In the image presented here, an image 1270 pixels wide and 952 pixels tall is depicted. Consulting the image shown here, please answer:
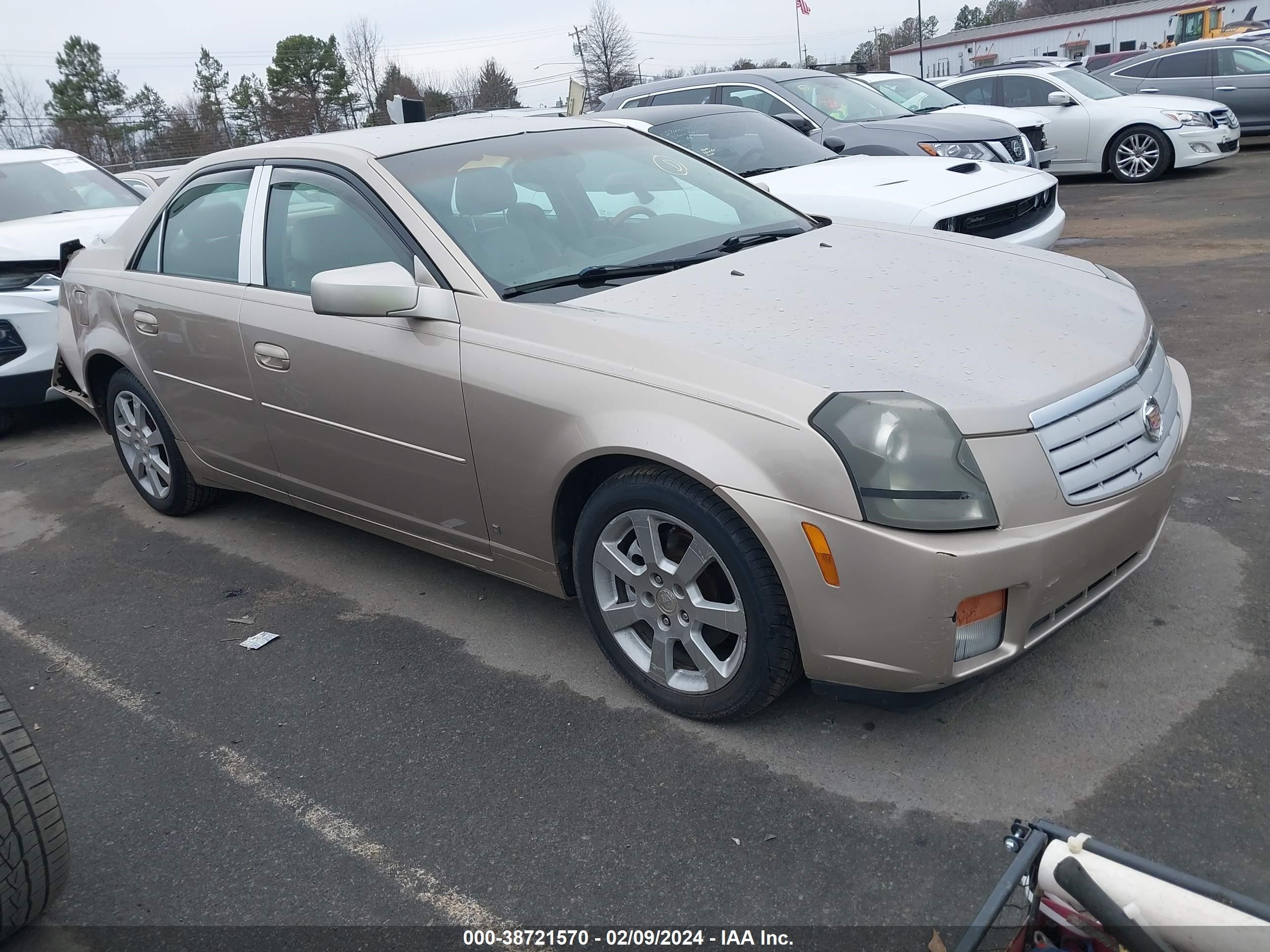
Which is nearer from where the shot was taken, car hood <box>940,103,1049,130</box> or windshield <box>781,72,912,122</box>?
windshield <box>781,72,912,122</box>

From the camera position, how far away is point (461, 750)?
9.75ft

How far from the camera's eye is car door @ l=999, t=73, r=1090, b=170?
43.5 feet

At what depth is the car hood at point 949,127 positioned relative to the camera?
9.14 m

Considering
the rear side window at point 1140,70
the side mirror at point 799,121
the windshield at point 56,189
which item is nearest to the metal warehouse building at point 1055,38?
the rear side window at point 1140,70

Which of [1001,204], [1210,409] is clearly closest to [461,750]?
[1210,409]

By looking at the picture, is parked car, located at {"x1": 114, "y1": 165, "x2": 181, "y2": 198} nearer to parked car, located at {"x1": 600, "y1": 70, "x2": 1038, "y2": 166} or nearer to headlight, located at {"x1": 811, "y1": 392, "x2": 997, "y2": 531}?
parked car, located at {"x1": 600, "y1": 70, "x2": 1038, "y2": 166}

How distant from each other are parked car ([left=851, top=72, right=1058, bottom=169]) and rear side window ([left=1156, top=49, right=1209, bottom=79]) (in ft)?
13.4

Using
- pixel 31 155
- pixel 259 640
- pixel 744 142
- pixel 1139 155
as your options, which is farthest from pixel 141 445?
pixel 1139 155

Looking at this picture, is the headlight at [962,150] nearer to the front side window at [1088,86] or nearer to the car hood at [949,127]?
the car hood at [949,127]

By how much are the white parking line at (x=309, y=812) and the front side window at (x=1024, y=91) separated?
13.2 meters

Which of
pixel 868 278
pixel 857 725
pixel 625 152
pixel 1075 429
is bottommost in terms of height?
pixel 857 725

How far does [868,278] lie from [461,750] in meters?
1.88

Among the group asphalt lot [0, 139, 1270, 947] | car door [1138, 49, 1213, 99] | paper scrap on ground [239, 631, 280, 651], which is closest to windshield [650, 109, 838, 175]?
asphalt lot [0, 139, 1270, 947]

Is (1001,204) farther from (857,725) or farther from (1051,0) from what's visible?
(1051,0)
